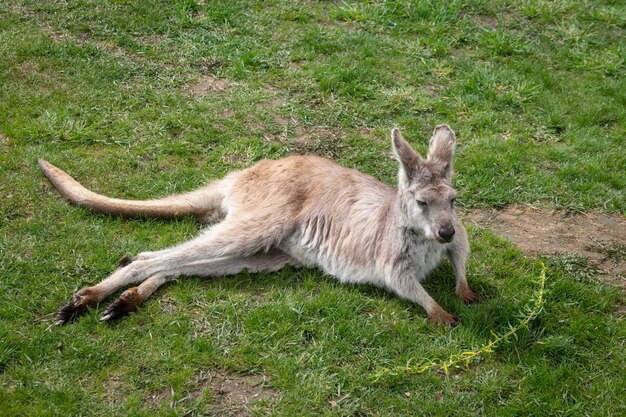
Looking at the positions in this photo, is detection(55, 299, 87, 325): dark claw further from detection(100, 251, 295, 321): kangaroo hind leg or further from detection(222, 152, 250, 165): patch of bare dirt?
detection(222, 152, 250, 165): patch of bare dirt

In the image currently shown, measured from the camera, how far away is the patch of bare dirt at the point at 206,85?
795 centimetres

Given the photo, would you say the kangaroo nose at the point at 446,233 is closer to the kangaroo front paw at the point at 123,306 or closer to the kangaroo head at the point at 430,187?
the kangaroo head at the point at 430,187

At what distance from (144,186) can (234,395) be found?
99.9 inches

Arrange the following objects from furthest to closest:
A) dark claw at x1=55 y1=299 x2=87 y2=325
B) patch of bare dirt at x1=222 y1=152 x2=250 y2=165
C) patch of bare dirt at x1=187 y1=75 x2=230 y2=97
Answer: patch of bare dirt at x1=187 y1=75 x2=230 y2=97
patch of bare dirt at x1=222 y1=152 x2=250 y2=165
dark claw at x1=55 y1=299 x2=87 y2=325

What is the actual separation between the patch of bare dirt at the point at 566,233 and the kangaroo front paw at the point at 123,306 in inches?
114

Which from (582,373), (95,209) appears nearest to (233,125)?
(95,209)

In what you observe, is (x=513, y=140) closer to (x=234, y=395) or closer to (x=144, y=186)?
(x=144, y=186)

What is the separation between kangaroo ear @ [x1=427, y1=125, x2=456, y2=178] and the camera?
5535 mm

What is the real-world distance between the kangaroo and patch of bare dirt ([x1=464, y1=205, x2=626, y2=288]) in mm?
864

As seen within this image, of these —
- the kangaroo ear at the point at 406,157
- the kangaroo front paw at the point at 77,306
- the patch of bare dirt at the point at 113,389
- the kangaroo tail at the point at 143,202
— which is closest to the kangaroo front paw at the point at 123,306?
the kangaroo front paw at the point at 77,306

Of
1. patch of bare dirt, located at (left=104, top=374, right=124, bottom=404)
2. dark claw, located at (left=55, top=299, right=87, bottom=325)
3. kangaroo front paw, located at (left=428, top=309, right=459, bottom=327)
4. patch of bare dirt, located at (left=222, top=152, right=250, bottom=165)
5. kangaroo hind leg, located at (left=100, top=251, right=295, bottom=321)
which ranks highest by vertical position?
patch of bare dirt, located at (left=222, top=152, right=250, bottom=165)

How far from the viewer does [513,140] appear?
24.7 feet

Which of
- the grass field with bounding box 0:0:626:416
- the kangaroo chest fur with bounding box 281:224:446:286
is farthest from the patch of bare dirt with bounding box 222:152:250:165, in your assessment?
the kangaroo chest fur with bounding box 281:224:446:286

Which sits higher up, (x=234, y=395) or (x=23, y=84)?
(x=23, y=84)
